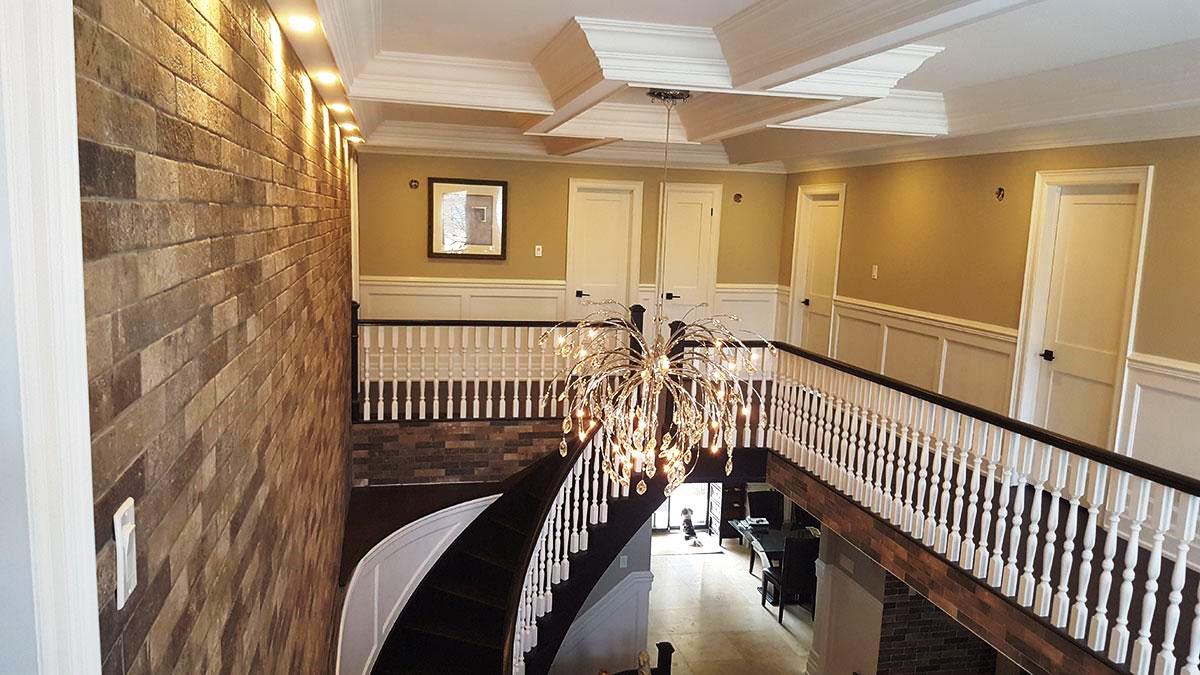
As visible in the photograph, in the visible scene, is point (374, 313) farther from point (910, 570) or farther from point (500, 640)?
point (910, 570)

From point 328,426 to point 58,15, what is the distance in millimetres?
3567

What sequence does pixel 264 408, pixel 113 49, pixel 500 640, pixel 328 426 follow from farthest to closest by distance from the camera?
pixel 500 640 → pixel 328 426 → pixel 264 408 → pixel 113 49

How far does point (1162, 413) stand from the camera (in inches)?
164

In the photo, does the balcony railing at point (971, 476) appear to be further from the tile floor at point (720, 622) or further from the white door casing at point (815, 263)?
the tile floor at point (720, 622)

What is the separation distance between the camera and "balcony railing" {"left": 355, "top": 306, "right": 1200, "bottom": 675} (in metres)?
3.03

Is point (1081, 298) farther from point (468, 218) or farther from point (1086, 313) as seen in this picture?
point (468, 218)

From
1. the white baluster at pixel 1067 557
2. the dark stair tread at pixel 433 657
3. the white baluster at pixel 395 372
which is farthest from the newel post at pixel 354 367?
the white baluster at pixel 1067 557

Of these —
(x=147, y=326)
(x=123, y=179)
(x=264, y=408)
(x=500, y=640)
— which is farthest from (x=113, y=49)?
(x=500, y=640)

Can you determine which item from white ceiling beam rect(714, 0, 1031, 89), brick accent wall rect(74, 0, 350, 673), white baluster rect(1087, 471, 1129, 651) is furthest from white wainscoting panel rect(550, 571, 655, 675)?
white ceiling beam rect(714, 0, 1031, 89)

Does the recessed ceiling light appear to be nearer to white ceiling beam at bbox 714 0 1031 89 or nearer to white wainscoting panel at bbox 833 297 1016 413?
white ceiling beam at bbox 714 0 1031 89

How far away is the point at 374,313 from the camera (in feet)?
25.2


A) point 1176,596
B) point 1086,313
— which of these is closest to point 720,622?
point 1086,313

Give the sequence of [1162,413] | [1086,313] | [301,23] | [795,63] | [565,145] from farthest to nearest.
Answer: [565,145] < [1086,313] < [1162,413] < [795,63] < [301,23]

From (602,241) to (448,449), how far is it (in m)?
2.99
